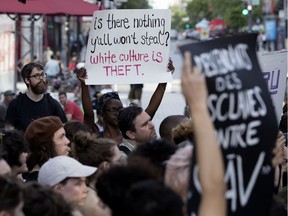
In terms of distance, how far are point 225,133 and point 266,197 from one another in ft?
1.20

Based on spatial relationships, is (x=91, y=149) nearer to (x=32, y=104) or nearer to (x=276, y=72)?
(x=276, y=72)

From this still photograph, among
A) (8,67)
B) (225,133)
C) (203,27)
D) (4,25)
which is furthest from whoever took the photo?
(203,27)

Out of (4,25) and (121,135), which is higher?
(4,25)

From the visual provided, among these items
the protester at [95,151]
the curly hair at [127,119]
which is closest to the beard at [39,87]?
the curly hair at [127,119]

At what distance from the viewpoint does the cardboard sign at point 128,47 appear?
31.5ft

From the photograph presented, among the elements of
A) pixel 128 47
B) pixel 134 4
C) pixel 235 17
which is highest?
pixel 134 4

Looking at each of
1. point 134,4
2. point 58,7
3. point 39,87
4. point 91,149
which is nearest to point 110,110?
point 39,87

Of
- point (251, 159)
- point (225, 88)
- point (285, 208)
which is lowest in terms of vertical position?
point (285, 208)

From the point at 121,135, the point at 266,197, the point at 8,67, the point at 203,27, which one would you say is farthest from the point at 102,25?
the point at 203,27

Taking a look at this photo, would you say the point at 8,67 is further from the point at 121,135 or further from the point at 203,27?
the point at 203,27

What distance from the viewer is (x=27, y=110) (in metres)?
9.66

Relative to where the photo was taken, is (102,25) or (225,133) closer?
(225,133)

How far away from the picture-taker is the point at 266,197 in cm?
439

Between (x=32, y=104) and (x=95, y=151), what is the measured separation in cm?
328
